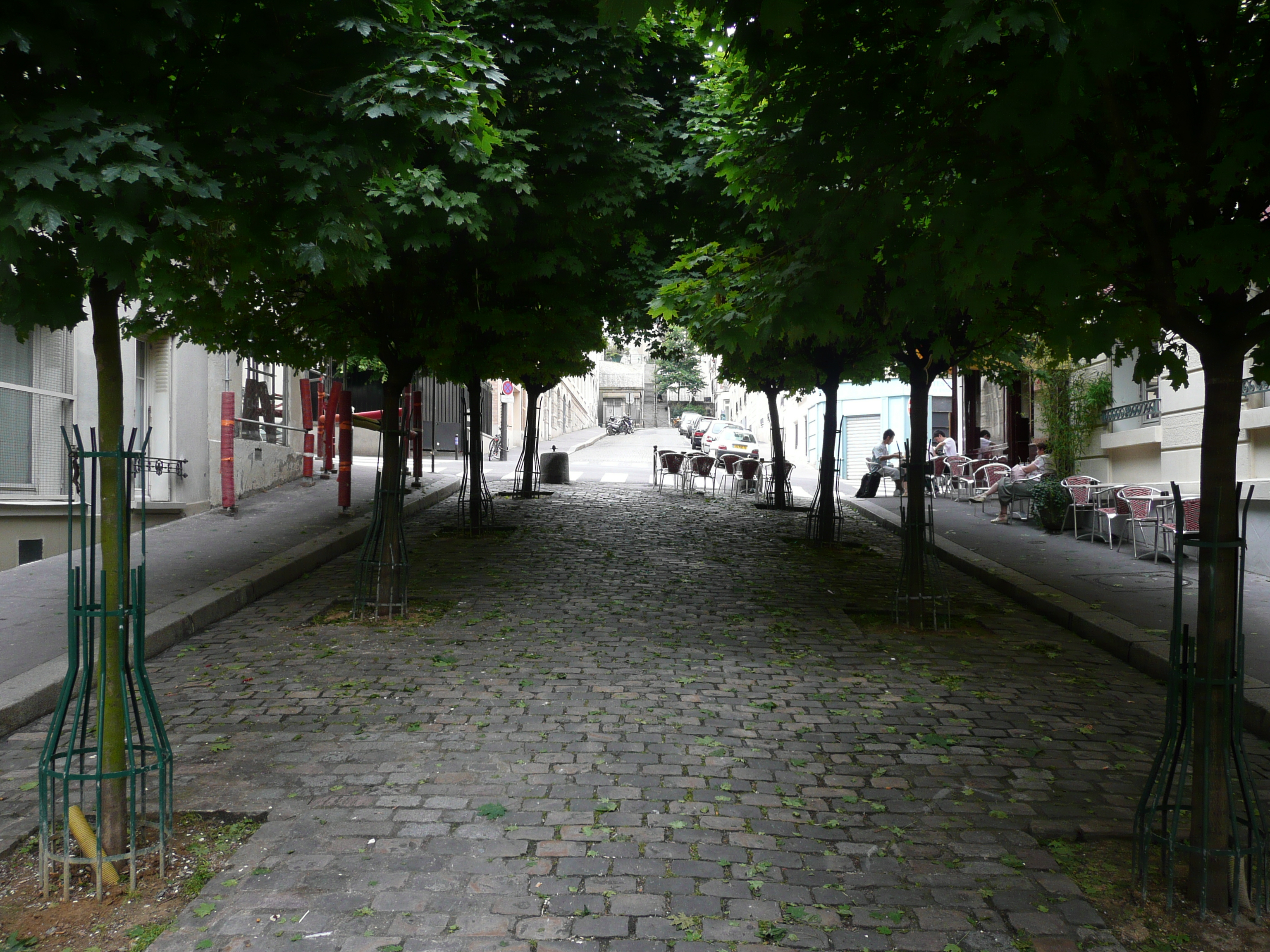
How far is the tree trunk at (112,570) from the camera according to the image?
3.66 meters

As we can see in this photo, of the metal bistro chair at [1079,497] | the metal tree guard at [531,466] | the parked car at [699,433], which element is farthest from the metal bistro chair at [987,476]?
the parked car at [699,433]

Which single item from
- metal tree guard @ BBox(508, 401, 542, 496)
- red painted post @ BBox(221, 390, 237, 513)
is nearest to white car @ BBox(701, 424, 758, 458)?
metal tree guard @ BBox(508, 401, 542, 496)

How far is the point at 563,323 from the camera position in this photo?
35.8ft

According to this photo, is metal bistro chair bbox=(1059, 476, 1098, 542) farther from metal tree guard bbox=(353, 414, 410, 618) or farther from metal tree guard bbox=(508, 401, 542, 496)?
metal tree guard bbox=(353, 414, 410, 618)

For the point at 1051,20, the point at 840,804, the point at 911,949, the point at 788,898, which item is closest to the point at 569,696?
the point at 840,804

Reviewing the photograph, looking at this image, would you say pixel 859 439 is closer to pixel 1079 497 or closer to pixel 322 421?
pixel 322 421

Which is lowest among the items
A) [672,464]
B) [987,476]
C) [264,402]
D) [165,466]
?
[987,476]

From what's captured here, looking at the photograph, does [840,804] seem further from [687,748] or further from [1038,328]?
→ [1038,328]

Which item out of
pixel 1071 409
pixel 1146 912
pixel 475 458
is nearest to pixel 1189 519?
pixel 1071 409

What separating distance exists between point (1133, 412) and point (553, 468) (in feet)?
42.3

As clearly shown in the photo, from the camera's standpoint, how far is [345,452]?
47.1 ft

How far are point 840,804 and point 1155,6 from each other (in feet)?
11.2

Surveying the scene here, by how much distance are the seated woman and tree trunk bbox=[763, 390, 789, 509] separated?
13.6 ft

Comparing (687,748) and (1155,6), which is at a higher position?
(1155,6)
